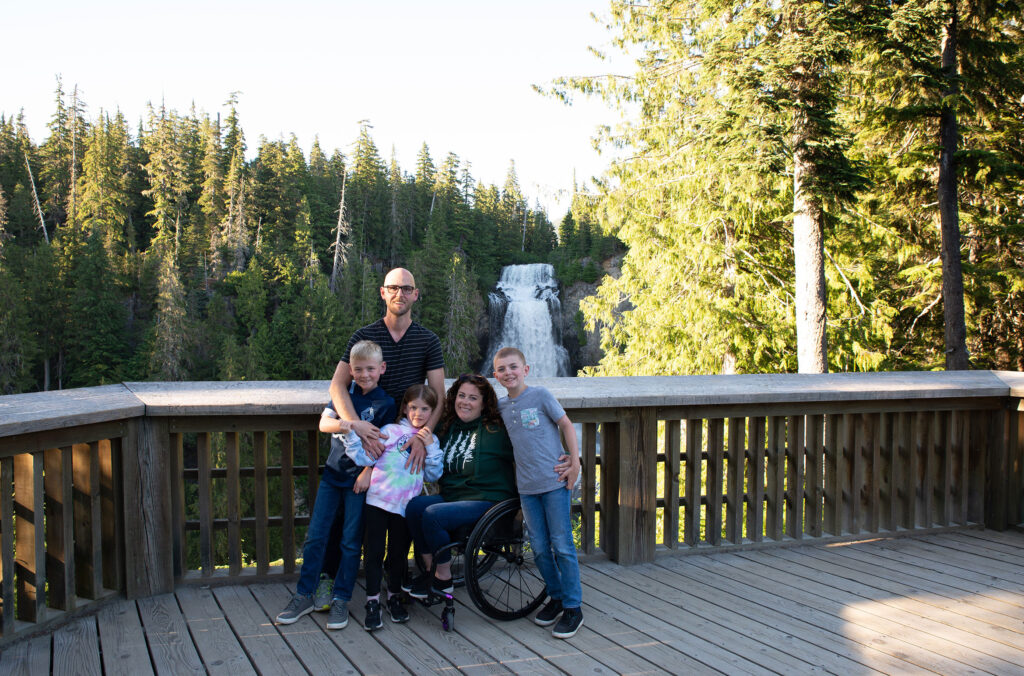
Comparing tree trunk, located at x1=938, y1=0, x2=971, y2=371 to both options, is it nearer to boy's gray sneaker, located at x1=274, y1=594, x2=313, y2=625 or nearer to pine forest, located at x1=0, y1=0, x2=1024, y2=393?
pine forest, located at x1=0, y1=0, x2=1024, y2=393

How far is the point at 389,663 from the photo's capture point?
108 inches

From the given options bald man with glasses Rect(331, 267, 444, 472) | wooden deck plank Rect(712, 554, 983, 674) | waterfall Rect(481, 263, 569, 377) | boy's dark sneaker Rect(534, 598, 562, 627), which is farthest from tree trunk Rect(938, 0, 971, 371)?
waterfall Rect(481, 263, 569, 377)

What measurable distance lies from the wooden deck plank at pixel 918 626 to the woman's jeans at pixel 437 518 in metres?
1.81

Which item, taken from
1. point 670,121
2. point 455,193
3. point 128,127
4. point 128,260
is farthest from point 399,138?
point 670,121

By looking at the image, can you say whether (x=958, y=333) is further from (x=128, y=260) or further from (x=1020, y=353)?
(x=128, y=260)

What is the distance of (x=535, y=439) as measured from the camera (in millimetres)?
3143

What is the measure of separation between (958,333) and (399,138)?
73.8m

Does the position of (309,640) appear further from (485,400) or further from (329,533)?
(485,400)

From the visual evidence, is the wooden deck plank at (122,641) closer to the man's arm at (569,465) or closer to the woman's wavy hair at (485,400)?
the woman's wavy hair at (485,400)

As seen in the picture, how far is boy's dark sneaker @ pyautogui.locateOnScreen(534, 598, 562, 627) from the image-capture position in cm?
313

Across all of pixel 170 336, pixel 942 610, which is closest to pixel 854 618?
pixel 942 610

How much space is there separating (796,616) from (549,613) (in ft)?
3.68

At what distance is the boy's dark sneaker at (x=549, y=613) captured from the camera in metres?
3.13

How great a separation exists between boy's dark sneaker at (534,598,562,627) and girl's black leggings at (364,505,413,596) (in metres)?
0.63
